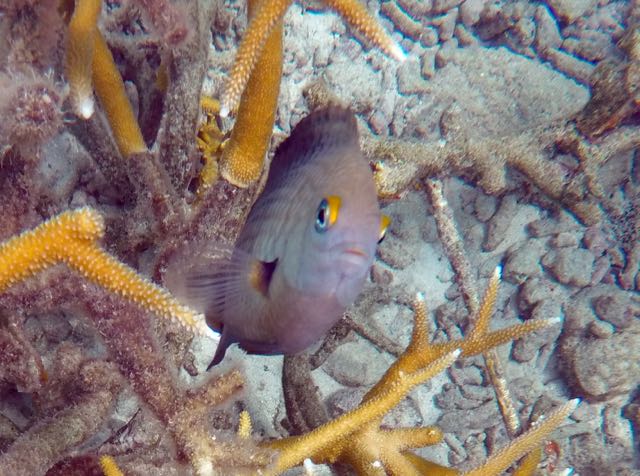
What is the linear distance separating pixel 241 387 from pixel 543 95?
4.15 m

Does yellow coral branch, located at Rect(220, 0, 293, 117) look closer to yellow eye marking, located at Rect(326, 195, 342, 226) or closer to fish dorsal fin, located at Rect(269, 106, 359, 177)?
fish dorsal fin, located at Rect(269, 106, 359, 177)

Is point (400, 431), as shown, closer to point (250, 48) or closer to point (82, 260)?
point (82, 260)

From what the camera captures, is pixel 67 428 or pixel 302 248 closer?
pixel 302 248

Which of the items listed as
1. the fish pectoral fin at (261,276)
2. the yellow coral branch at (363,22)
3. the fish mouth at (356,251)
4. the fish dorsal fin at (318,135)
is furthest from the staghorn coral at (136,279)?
the yellow coral branch at (363,22)

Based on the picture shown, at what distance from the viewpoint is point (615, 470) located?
437 cm

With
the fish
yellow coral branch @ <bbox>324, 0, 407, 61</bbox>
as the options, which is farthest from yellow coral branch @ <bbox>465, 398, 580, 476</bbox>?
yellow coral branch @ <bbox>324, 0, 407, 61</bbox>

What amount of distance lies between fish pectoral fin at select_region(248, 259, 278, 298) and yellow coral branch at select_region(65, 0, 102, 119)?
2.83 ft

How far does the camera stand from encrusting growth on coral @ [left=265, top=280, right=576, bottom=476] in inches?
89.5

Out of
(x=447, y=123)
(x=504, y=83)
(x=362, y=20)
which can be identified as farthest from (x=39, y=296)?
(x=504, y=83)

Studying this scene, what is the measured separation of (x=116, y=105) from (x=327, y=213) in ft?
4.88

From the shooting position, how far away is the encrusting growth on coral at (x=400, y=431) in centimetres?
227

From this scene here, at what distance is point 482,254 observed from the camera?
15.3 feet

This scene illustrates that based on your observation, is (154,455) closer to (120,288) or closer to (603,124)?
(120,288)

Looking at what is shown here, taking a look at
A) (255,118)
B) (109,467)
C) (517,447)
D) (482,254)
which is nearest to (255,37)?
(255,118)
